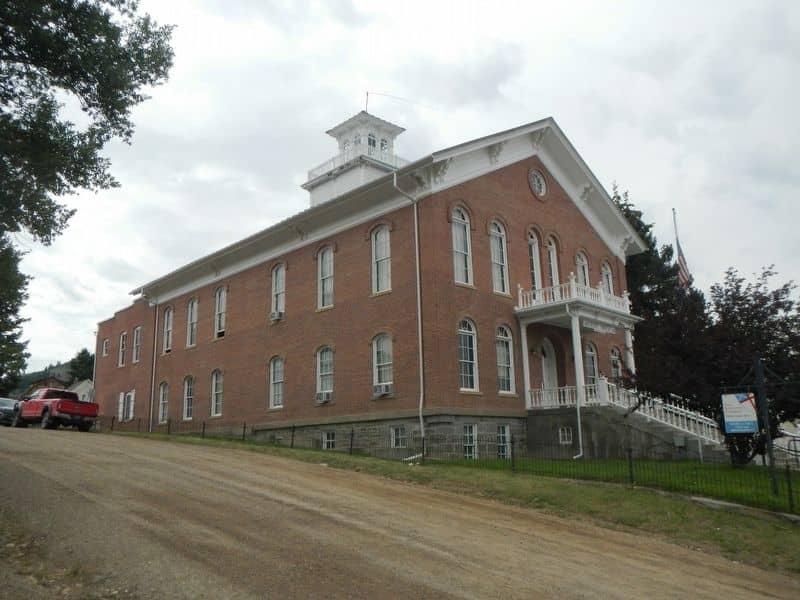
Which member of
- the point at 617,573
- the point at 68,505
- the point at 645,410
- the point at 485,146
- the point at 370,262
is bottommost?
the point at 617,573

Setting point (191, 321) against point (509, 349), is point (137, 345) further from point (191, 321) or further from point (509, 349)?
point (509, 349)

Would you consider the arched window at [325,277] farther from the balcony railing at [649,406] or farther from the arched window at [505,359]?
the balcony railing at [649,406]

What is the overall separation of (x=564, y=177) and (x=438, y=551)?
23.0 m

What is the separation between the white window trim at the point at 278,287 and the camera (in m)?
30.2

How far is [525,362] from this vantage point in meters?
25.2

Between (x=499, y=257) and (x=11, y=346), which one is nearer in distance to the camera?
(x=499, y=257)

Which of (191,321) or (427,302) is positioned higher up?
(191,321)

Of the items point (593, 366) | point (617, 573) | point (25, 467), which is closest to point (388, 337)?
point (593, 366)

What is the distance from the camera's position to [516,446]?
24.3 metres

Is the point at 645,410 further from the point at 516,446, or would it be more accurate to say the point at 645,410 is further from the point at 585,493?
the point at 585,493

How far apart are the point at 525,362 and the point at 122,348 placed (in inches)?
1100

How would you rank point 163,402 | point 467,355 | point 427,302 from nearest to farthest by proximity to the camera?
point 427,302, point 467,355, point 163,402

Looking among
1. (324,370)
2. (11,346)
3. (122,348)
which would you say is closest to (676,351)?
(324,370)

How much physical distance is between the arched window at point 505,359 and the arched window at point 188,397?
17.3m
